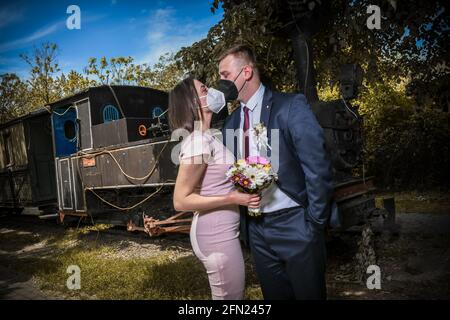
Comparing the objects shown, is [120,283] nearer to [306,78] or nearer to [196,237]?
[196,237]

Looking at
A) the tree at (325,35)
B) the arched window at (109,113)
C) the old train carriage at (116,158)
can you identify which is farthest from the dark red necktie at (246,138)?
the arched window at (109,113)

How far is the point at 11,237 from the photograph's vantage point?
31.6 feet

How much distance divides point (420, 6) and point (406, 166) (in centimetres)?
721

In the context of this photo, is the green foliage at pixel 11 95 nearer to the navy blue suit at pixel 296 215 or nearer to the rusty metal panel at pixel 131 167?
the rusty metal panel at pixel 131 167

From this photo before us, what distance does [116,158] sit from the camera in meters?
7.29

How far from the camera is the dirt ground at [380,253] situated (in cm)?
390

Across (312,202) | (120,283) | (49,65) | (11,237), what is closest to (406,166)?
(120,283)

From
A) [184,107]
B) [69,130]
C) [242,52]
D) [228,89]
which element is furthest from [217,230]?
[69,130]

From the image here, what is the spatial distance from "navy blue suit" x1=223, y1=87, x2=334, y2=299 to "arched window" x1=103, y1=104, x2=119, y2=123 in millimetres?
6800

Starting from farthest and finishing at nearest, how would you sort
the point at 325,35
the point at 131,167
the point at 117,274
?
the point at 325,35 → the point at 131,167 → the point at 117,274

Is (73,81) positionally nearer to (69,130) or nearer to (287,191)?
(69,130)

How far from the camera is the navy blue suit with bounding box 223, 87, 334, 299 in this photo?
205 centimetres

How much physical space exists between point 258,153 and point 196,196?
54 cm

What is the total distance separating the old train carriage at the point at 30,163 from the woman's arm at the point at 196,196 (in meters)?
9.79
